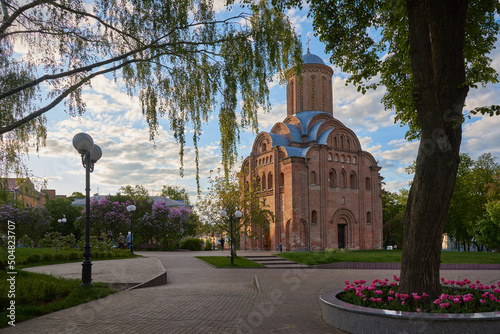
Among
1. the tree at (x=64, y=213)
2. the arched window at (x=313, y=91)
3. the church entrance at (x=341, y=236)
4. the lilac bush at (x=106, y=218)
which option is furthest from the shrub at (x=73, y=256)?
the tree at (x=64, y=213)

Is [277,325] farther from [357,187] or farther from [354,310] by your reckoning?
[357,187]

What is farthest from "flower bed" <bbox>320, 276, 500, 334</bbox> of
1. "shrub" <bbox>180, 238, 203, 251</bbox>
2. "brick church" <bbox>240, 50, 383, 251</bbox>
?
"shrub" <bbox>180, 238, 203, 251</bbox>

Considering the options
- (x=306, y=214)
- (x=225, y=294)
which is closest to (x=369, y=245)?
(x=306, y=214)

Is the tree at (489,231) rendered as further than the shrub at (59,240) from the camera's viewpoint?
Yes

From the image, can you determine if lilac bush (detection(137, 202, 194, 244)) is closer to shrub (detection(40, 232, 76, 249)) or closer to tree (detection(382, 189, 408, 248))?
shrub (detection(40, 232, 76, 249))

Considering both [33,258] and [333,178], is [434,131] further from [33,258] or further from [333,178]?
[333,178]

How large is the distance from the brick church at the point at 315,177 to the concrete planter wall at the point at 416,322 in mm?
27450

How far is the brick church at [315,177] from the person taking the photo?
34469 millimetres

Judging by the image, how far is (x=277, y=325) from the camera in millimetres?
6609

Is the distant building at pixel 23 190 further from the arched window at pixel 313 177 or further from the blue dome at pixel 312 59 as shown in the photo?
the blue dome at pixel 312 59

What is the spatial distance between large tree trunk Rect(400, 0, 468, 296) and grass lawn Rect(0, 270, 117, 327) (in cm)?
663

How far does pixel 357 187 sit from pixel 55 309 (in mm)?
33588

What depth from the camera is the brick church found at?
113 ft

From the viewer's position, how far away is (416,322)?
548 centimetres
